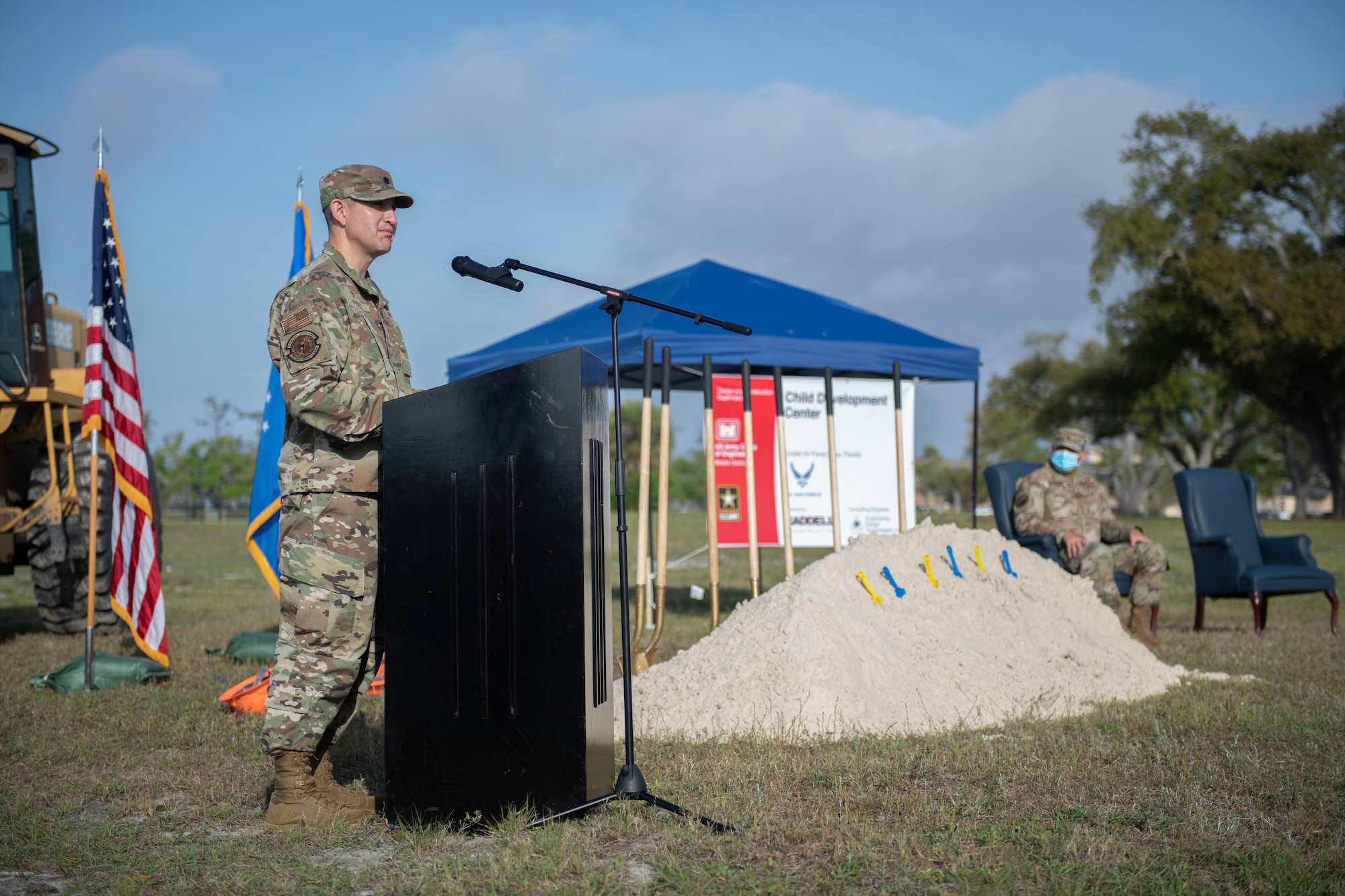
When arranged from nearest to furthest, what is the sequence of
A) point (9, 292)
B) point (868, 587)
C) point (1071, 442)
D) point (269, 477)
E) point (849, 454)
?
point (868, 587) < point (269, 477) < point (9, 292) < point (1071, 442) < point (849, 454)

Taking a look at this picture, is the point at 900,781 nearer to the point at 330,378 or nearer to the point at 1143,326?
the point at 330,378

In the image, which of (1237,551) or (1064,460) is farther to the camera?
(1237,551)

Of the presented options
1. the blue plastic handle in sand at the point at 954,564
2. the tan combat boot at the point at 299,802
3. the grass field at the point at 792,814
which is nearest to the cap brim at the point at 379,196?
the tan combat boot at the point at 299,802

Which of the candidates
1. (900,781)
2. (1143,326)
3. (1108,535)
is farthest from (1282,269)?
(900,781)

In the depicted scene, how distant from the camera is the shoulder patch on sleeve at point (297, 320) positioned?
10.4 ft

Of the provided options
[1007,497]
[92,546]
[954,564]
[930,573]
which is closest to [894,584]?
[930,573]

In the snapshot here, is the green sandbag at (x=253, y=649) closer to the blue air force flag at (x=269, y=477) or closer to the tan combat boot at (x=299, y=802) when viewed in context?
the blue air force flag at (x=269, y=477)

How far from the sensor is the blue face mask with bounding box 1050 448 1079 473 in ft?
26.5

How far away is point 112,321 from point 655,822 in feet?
16.4

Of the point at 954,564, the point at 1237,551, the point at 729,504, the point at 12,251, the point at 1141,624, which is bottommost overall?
the point at 1141,624

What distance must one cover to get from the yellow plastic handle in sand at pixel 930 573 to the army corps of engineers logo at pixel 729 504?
2171 mm

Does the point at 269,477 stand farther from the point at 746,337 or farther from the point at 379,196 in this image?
the point at 379,196

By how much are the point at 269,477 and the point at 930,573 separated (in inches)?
172

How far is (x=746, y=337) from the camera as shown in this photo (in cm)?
755
